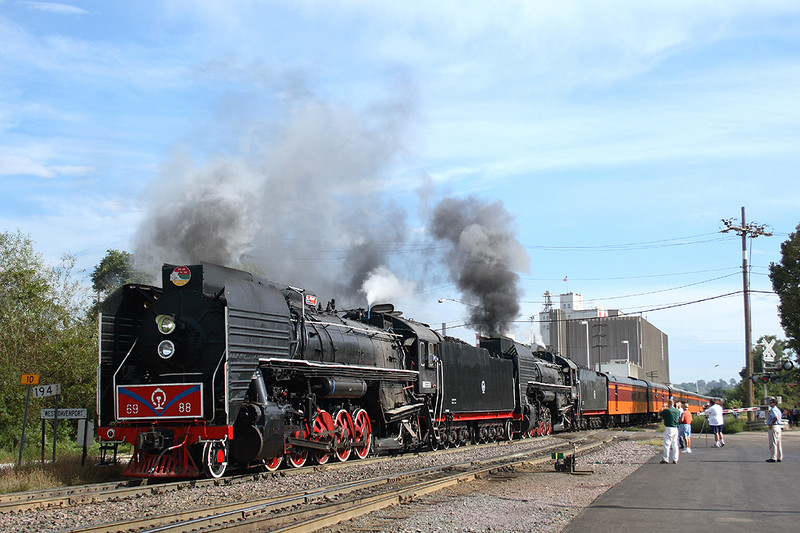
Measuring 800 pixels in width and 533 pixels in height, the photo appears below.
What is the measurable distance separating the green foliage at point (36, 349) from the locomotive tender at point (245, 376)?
8548mm

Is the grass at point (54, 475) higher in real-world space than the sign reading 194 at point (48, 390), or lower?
lower

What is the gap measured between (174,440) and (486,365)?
13.5 m

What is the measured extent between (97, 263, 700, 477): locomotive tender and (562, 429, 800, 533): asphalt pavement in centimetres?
572

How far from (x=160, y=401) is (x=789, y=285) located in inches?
1447

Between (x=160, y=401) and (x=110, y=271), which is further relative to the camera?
(x=110, y=271)

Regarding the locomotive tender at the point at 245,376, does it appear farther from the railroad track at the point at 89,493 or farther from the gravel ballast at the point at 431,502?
the gravel ballast at the point at 431,502

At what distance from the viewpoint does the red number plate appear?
1179cm

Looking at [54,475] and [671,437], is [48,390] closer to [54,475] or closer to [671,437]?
[54,475]

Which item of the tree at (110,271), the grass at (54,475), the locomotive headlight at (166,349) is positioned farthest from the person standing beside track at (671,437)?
the tree at (110,271)

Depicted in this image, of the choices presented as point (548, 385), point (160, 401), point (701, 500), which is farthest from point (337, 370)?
point (548, 385)

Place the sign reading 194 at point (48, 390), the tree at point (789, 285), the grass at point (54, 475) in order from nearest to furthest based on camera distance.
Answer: the grass at point (54, 475)
the sign reading 194 at point (48, 390)
the tree at point (789, 285)

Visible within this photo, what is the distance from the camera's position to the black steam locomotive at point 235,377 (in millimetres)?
11930

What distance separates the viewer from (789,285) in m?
39.3

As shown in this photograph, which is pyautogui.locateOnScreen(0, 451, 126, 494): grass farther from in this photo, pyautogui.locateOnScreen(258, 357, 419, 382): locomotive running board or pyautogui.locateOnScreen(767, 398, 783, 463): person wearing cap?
pyautogui.locateOnScreen(767, 398, 783, 463): person wearing cap
